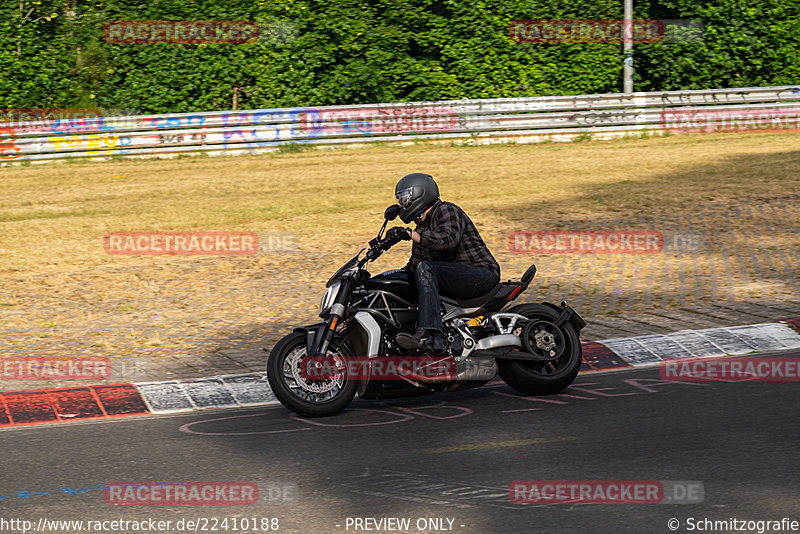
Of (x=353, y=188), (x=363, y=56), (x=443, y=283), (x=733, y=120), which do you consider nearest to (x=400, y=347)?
(x=443, y=283)

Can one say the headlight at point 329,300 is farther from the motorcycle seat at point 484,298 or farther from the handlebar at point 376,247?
the motorcycle seat at point 484,298

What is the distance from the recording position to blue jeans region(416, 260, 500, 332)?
294 inches

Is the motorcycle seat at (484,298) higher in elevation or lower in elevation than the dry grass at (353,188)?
lower

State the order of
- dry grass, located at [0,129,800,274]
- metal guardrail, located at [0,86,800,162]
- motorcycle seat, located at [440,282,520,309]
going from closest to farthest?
1. motorcycle seat, located at [440,282,520,309]
2. dry grass, located at [0,129,800,274]
3. metal guardrail, located at [0,86,800,162]

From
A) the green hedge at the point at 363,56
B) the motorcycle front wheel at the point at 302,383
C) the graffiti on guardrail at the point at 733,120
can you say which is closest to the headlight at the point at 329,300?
the motorcycle front wheel at the point at 302,383

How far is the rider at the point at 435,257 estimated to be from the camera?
747 centimetres

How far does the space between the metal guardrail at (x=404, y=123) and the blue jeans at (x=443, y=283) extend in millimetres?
17924

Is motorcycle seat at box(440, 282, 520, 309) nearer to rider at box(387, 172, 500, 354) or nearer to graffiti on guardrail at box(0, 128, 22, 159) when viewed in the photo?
rider at box(387, 172, 500, 354)

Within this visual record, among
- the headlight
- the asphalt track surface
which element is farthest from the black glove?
the asphalt track surface

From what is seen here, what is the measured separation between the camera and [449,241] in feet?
25.6

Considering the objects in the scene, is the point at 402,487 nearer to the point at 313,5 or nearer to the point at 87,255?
the point at 87,255

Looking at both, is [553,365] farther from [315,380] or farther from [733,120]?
[733,120]

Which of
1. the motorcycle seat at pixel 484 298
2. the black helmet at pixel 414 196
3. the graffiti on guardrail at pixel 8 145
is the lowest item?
the motorcycle seat at pixel 484 298

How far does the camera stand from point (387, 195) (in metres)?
19.5
